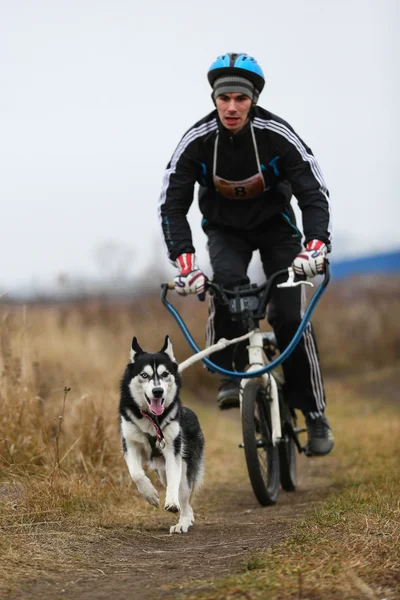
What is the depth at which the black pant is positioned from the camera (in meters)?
5.49

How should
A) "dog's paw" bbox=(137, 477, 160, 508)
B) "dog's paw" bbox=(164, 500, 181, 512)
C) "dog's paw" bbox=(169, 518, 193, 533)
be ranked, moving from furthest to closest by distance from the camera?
"dog's paw" bbox=(169, 518, 193, 533)
"dog's paw" bbox=(137, 477, 160, 508)
"dog's paw" bbox=(164, 500, 181, 512)

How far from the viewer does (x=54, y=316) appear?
11.3 m

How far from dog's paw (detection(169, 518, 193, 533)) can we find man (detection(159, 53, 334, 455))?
38.7 inches

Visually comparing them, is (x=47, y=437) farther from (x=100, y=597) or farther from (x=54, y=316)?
(x=54, y=316)

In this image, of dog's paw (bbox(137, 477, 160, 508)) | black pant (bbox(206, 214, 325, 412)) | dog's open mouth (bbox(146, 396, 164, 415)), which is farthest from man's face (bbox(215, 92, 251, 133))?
dog's paw (bbox(137, 477, 160, 508))

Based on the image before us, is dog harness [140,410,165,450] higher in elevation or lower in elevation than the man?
lower

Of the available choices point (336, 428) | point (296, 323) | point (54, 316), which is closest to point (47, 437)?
point (296, 323)

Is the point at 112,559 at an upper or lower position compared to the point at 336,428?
lower

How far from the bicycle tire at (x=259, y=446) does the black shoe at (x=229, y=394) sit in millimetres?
163

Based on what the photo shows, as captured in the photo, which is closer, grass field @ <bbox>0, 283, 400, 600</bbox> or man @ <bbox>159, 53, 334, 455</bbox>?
grass field @ <bbox>0, 283, 400, 600</bbox>

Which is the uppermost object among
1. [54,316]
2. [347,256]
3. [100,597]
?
[347,256]

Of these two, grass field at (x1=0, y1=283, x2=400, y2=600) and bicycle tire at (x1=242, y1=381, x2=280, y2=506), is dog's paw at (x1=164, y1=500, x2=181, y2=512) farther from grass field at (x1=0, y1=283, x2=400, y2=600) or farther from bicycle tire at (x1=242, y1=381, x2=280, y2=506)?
bicycle tire at (x1=242, y1=381, x2=280, y2=506)

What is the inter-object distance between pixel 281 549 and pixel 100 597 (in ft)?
2.83

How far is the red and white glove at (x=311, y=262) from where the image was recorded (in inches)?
195
